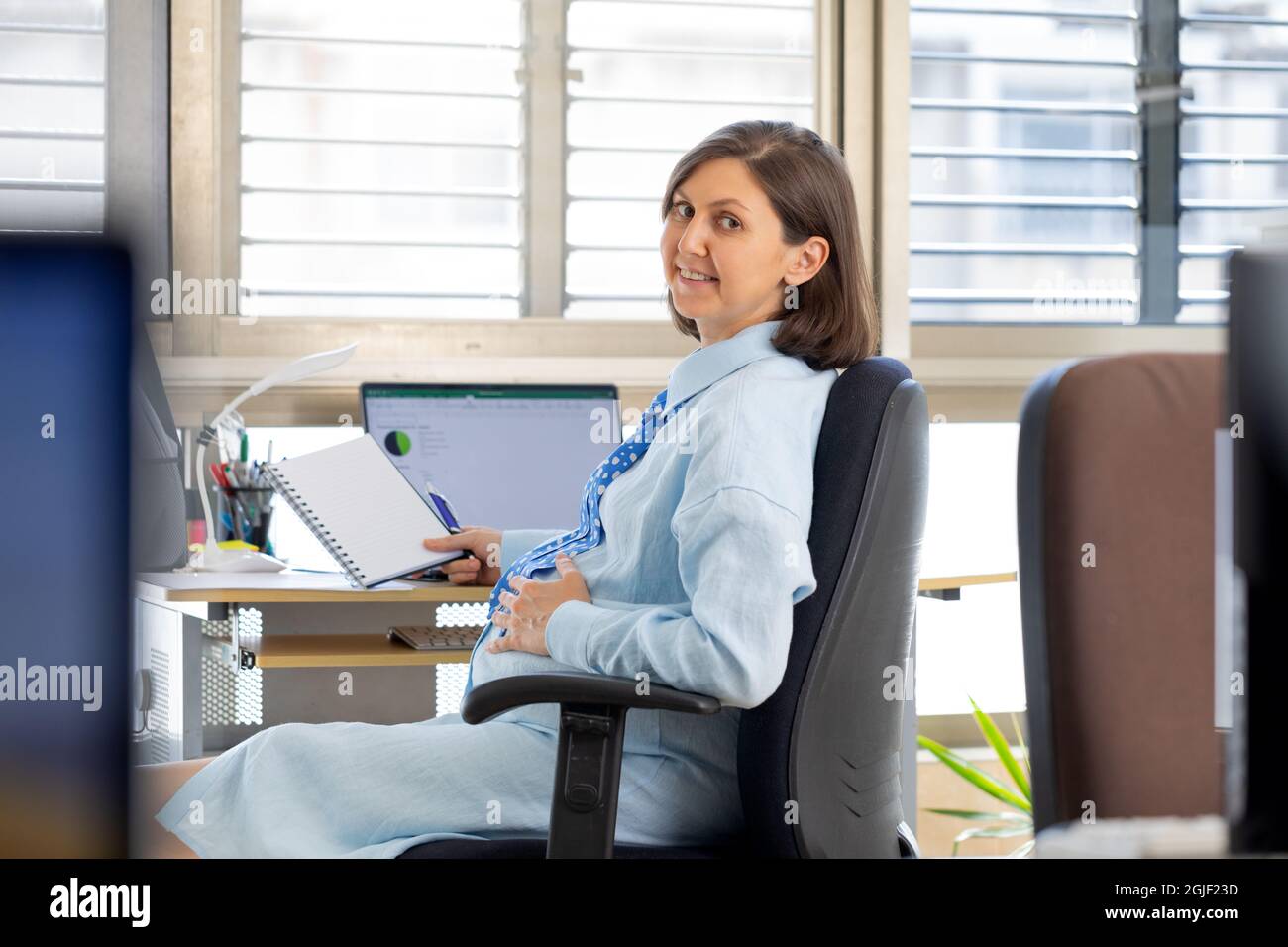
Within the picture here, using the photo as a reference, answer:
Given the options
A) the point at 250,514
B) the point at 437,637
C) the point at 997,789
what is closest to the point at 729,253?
the point at 437,637

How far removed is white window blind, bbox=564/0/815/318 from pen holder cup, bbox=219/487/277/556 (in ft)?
2.68

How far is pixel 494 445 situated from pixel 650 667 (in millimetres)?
1245

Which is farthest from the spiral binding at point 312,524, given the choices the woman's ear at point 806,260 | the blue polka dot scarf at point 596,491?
the woman's ear at point 806,260

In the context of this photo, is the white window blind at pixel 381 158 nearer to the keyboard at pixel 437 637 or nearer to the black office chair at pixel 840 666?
the keyboard at pixel 437 637

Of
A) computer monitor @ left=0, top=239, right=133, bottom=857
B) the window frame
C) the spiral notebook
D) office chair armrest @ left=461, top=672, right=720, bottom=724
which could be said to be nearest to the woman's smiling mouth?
office chair armrest @ left=461, top=672, right=720, bottom=724

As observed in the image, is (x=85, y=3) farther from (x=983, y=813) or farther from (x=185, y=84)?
(x=983, y=813)

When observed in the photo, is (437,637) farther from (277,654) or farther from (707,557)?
(707,557)

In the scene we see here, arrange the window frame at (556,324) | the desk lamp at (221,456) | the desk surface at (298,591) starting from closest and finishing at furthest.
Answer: the desk surface at (298,591) < the desk lamp at (221,456) < the window frame at (556,324)

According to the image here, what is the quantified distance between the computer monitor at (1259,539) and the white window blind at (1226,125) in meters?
2.55

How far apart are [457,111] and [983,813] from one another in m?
1.83

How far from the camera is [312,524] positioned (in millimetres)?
1744

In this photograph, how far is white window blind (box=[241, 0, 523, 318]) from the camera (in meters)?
2.49

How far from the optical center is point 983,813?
2.49 metres

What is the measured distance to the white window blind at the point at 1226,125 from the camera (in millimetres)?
2787
